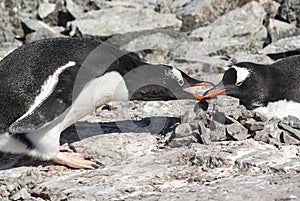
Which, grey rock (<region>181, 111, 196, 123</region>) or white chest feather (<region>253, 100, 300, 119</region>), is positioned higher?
white chest feather (<region>253, 100, 300, 119</region>)

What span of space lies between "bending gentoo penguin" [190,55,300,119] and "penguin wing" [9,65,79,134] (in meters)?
1.01

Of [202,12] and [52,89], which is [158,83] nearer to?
[52,89]

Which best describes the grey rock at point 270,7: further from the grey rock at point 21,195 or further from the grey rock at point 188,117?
the grey rock at point 21,195

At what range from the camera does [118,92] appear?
15.6 feet

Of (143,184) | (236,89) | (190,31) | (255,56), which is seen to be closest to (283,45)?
(255,56)

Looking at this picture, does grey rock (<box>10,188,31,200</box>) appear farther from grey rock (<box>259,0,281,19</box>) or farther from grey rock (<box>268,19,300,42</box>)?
grey rock (<box>259,0,281,19</box>)

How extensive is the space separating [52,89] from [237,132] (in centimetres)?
125

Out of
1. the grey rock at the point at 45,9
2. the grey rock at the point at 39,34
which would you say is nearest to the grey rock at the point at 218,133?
the grey rock at the point at 39,34

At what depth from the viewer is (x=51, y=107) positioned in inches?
168

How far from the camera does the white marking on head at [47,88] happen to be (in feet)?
14.4

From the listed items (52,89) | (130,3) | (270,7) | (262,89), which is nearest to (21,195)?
(52,89)

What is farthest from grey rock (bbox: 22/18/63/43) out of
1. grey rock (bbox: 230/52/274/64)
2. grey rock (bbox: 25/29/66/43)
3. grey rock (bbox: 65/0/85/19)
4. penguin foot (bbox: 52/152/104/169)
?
penguin foot (bbox: 52/152/104/169)

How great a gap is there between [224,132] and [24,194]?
1376mm

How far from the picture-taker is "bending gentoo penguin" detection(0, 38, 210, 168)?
432 centimetres
